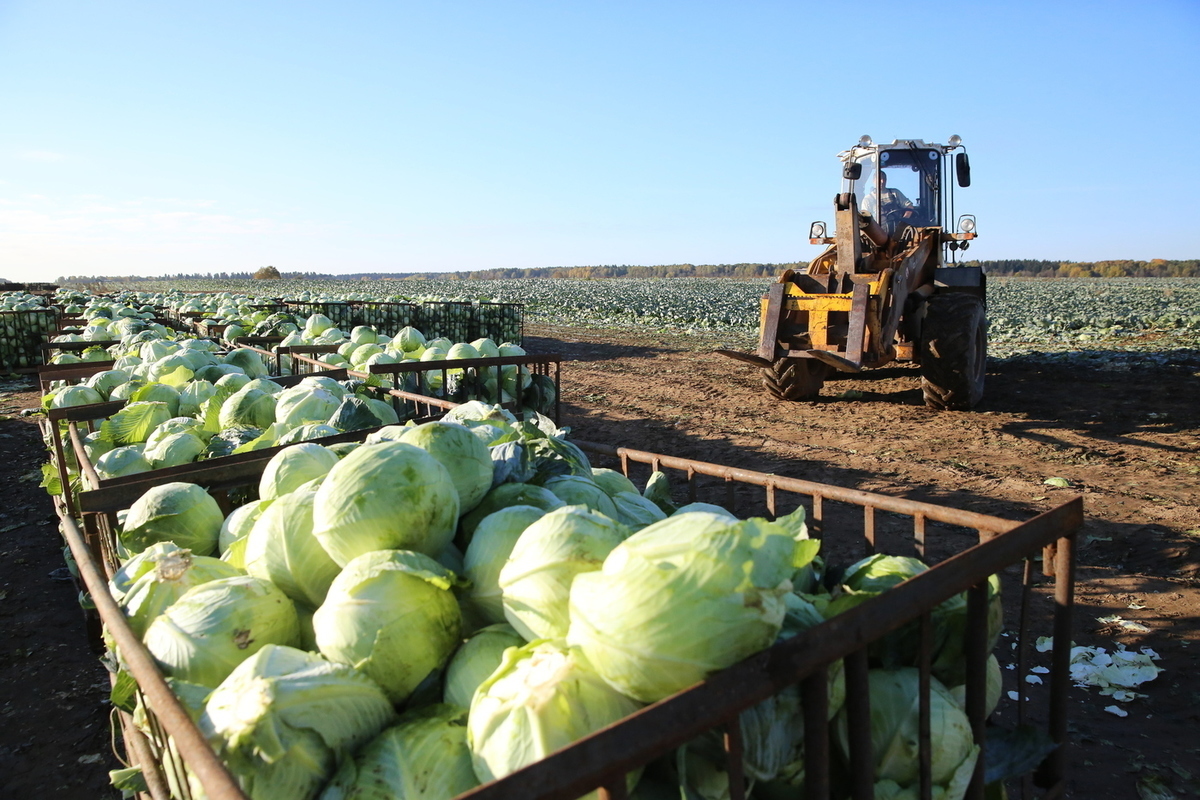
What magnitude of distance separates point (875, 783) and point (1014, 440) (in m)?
7.37

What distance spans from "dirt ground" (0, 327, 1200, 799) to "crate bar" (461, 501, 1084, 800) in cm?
202

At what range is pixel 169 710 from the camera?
1.25 meters

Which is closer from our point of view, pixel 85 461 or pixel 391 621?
pixel 391 621

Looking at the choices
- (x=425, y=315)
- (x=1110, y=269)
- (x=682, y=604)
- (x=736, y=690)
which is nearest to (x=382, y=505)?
(x=682, y=604)

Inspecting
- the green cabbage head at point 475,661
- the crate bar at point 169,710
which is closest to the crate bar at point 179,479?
the crate bar at point 169,710

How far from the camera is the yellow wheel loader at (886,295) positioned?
27.2 feet

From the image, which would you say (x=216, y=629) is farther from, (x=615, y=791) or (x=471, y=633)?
(x=615, y=791)

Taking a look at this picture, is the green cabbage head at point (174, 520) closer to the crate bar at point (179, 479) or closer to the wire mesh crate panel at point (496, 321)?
the crate bar at point (179, 479)

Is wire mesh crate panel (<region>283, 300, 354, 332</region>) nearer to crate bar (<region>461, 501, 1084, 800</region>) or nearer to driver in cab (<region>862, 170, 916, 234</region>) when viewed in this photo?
driver in cab (<region>862, 170, 916, 234</region>)

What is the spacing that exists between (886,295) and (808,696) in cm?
767

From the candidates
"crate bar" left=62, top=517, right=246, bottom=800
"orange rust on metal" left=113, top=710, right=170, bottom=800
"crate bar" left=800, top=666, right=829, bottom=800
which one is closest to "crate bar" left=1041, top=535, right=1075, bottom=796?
"crate bar" left=800, top=666, right=829, bottom=800

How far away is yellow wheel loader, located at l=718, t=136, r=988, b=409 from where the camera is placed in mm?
8289

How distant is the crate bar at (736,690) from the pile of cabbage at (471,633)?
0.06m

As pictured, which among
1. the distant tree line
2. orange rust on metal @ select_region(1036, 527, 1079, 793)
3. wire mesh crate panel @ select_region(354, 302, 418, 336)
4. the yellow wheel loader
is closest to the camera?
orange rust on metal @ select_region(1036, 527, 1079, 793)
